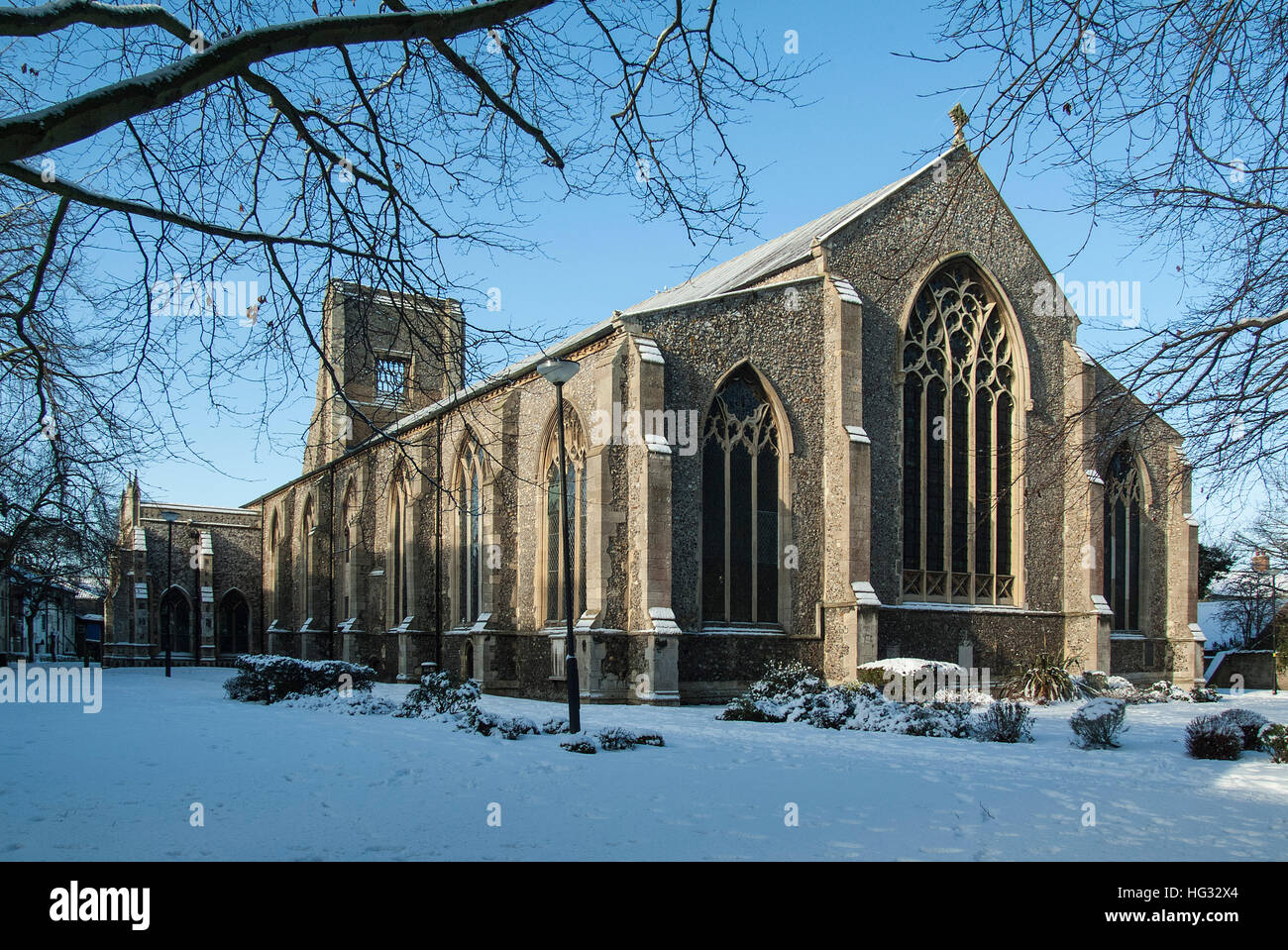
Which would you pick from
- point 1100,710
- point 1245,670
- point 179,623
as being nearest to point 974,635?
point 1100,710

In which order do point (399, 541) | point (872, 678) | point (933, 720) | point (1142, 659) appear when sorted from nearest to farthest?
point (933, 720) < point (872, 678) < point (1142, 659) < point (399, 541)

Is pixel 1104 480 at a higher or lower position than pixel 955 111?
lower

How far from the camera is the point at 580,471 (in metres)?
21.5

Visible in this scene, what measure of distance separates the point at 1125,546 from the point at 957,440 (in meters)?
6.98

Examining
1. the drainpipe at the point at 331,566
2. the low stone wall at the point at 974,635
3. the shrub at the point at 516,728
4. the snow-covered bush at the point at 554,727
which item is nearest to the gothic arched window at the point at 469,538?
the low stone wall at the point at 974,635

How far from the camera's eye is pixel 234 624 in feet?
153

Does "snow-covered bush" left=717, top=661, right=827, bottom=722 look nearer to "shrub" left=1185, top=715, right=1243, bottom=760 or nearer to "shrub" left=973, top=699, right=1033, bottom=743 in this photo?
"shrub" left=973, top=699, right=1033, bottom=743

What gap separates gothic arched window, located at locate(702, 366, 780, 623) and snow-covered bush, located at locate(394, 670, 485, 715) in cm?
570

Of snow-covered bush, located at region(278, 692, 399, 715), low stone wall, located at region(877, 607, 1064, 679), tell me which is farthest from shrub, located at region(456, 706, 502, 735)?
low stone wall, located at region(877, 607, 1064, 679)

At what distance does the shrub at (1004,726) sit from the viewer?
13609 mm

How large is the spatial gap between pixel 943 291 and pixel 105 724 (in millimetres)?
19855

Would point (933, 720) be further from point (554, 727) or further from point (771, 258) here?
point (771, 258)

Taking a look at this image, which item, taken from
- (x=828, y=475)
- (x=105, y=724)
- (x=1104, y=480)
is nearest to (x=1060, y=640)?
(x=1104, y=480)
